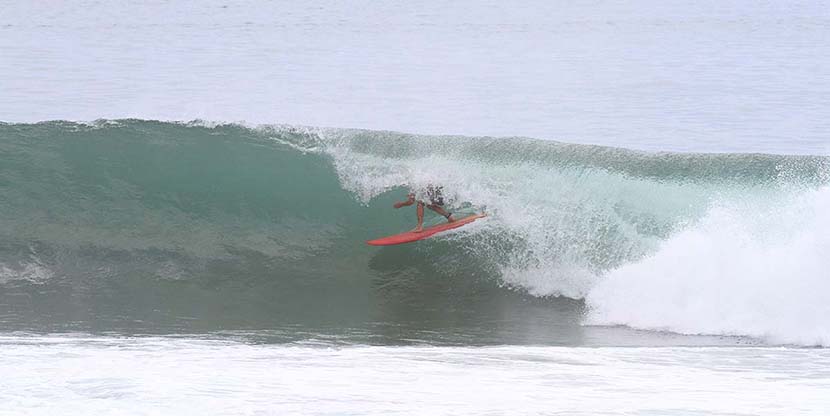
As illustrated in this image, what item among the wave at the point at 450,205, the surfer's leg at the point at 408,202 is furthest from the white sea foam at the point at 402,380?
the surfer's leg at the point at 408,202

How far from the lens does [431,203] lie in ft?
35.6

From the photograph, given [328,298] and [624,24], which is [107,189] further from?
[624,24]

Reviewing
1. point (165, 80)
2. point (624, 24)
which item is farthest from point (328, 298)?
point (624, 24)

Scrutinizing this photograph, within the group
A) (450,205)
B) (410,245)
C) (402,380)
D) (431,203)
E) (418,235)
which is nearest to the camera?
(402,380)

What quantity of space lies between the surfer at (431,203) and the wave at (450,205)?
0.65 ft

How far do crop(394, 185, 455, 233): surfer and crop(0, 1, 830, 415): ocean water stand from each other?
15 centimetres

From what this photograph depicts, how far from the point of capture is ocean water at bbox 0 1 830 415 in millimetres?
6715

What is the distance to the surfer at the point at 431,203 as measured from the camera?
10383 mm

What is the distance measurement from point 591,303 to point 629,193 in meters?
1.83

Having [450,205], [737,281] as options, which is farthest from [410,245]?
[737,281]

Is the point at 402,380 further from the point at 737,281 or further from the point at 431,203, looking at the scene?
the point at 431,203

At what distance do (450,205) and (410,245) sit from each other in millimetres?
635

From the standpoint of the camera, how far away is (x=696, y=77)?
17.5m

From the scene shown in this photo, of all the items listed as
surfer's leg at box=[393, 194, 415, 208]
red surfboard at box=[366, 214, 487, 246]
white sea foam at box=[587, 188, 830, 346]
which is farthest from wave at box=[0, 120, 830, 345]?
surfer's leg at box=[393, 194, 415, 208]
